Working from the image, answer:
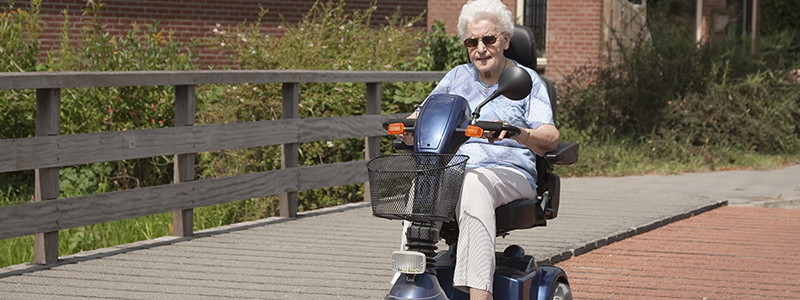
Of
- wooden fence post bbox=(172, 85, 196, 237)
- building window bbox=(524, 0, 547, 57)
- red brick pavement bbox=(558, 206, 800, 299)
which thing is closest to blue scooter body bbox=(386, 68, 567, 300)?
red brick pavement bbox=(558, 206, 800, 299)

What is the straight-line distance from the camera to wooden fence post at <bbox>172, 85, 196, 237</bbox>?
5.95m

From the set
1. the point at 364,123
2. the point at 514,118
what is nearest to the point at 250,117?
the point at 364,123

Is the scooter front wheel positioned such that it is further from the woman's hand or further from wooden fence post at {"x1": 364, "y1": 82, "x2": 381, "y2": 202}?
wooden fence post at {"x1": 364, "y1": 82, "x2": 381, "y2": 202}

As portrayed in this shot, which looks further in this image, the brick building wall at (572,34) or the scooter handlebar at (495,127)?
the brick building wall at (572,34)

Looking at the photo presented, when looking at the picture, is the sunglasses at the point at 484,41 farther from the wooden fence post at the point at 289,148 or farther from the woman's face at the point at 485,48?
the wooden fence post at the point at 289,148

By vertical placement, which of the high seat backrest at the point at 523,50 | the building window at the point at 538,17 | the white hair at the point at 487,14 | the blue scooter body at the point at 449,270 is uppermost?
the building window at the point at 538,17

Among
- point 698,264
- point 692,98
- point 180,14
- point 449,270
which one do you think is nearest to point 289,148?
point 698,264

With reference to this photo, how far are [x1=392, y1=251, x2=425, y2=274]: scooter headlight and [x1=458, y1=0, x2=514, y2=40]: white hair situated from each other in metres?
1.07

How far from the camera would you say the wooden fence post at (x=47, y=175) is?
16.5ft

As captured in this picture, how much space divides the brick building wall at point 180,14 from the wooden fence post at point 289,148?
7.34 meters

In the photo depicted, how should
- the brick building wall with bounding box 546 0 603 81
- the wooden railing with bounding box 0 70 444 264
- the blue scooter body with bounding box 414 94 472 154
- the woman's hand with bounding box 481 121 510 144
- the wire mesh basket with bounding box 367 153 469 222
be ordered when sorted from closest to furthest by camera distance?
the wire mesh basket with bounding box 367 153 469 222 < the blue scooter body with bounding box 414 94 472 154 < the woman's hand with bounding box 481 121 510 144 < the wooden railing with bounding box 0 70 444 264 < the brick building wall with bounding box 546 0 603 81

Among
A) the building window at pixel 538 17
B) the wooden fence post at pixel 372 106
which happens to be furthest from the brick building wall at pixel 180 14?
the wooden fence post at pixel 372 106

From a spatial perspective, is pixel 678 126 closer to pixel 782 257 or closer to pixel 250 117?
pixel 250 117

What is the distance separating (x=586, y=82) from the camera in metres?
13.5
